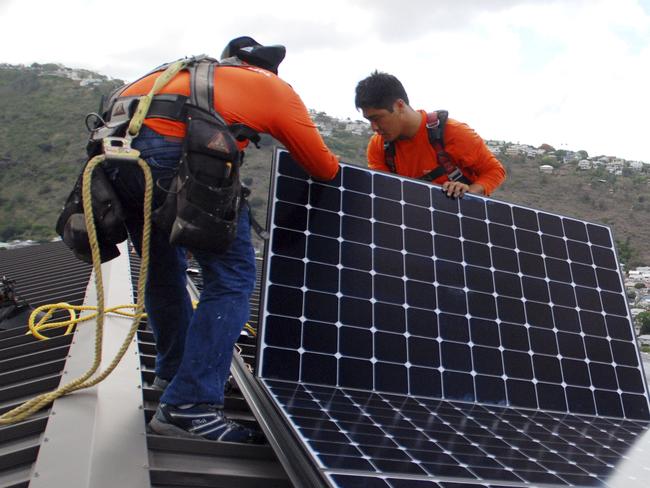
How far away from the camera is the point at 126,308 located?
17.9ft

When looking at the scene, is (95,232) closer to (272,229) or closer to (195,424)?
(195,424)

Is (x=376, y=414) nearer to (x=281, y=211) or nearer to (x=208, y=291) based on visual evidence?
(x=208, y=291)

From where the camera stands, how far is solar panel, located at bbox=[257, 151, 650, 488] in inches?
150

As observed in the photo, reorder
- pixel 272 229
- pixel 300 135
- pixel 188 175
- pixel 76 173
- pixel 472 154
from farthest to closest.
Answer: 1. pixel 76 173
2. pixel 472 154
3. pixel 272 229
4. pixel 300 135
5. pixel 188 175

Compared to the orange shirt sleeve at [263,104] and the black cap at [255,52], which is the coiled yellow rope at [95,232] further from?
the black cap at [255,52]

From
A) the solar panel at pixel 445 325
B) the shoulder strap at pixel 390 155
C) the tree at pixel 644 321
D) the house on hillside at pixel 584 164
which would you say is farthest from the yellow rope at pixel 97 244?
the house on hillside at pixel 584 164

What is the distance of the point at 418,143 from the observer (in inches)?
234

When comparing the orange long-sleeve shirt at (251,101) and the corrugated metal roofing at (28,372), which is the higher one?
the orange long-sleeve shirt at (251,101)

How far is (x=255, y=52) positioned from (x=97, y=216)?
1181 millimetres

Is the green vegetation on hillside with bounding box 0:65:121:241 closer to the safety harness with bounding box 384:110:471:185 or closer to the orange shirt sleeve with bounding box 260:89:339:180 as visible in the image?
the safety harness with bounding box 384:110:471:185

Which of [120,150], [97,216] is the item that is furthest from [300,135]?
[97,216]

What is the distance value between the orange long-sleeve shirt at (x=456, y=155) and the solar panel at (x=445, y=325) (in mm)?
469

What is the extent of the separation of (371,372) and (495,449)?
3.91 feet

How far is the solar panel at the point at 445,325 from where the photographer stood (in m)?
3.82
